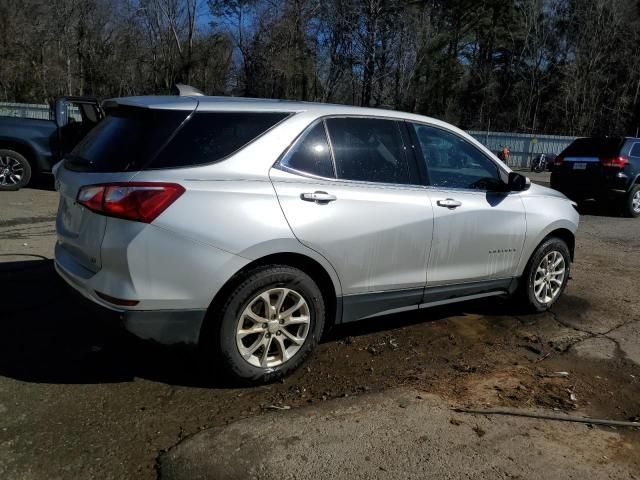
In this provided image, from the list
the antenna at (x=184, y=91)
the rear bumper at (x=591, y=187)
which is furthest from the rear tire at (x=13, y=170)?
the rear bumper at (x=591, y=187)

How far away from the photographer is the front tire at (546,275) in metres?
5.01

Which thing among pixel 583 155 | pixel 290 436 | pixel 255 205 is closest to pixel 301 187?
pixel 255 205

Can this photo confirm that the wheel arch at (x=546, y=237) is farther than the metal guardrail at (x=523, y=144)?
No

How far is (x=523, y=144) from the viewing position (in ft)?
102

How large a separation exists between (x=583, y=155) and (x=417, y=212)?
390 inches

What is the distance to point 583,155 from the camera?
12.4 meters

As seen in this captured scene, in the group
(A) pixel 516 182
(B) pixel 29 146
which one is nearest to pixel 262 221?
(A) pixel 516 182

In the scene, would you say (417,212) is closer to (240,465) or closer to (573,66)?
(240,465)

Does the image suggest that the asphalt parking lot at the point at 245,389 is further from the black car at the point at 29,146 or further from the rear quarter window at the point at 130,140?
the black car at the point at 29,146

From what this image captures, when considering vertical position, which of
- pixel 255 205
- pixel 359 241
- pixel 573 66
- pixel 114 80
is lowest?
pixel 359 241

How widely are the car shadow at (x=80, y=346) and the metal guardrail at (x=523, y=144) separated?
27910 millimetres

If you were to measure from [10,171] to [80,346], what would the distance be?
7.51 meters

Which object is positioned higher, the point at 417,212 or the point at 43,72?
the point at 43,72

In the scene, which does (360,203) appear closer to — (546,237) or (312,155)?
(312,155)
